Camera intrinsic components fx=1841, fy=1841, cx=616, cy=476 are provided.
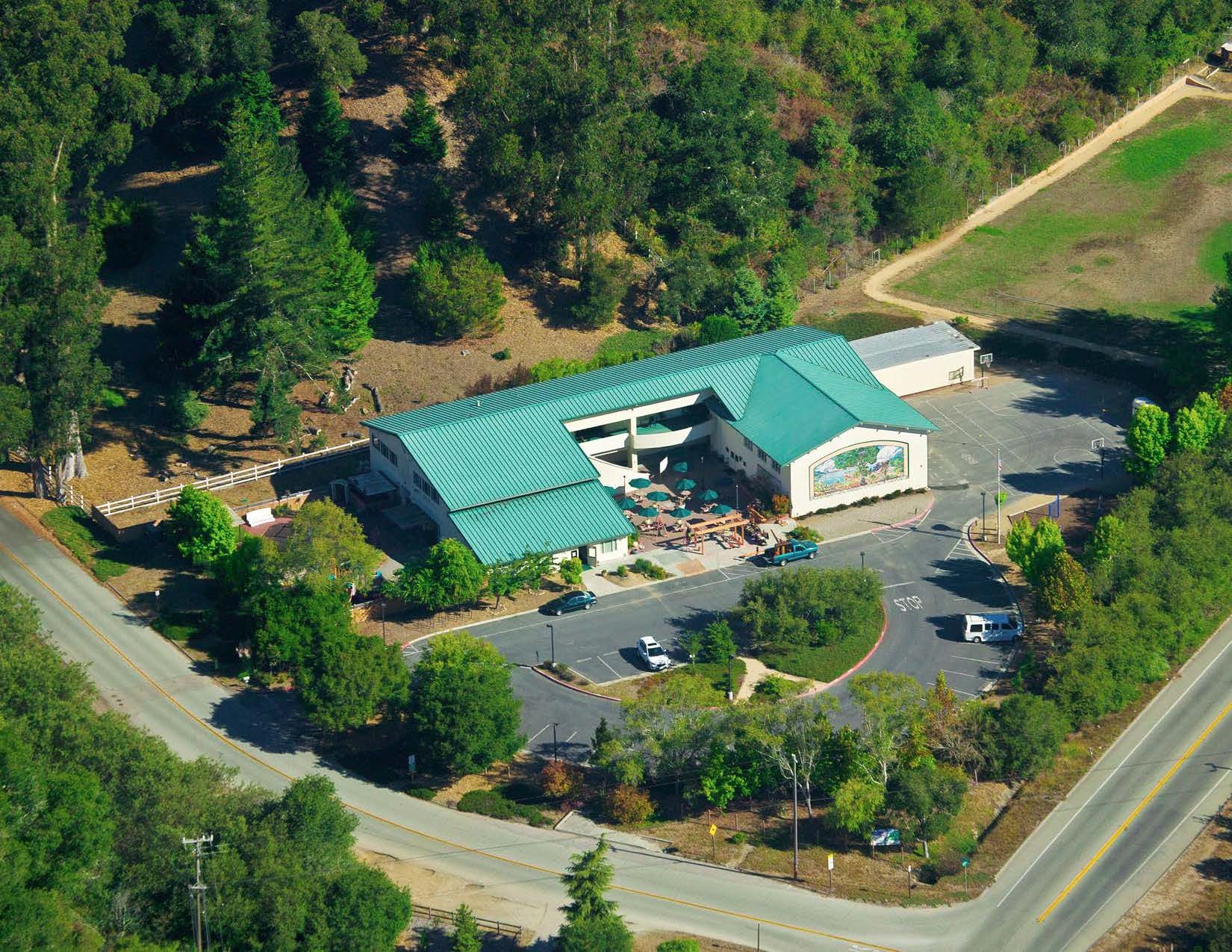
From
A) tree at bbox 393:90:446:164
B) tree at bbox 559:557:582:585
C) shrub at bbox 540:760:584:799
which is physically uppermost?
tree at bbox 393:90:446:164

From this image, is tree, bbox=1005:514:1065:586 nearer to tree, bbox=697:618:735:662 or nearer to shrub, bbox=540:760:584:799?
tree, bbox=697:618:735:662

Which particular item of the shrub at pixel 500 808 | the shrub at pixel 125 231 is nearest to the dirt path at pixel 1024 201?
the shrub at pixel 125 231

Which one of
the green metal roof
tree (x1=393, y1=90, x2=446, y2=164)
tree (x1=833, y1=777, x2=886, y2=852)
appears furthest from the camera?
tree (x1=393, y1=90, x2=446, y2=164)

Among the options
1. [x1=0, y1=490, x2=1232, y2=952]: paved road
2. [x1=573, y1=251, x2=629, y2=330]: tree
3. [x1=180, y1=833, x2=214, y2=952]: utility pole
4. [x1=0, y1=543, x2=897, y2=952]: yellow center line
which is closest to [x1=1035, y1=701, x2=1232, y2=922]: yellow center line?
[x1=0, y1=490, x2=1232, y2=952]: paved road

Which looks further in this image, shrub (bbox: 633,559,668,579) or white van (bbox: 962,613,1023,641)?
shrub (bbox: 633,559,668,579)

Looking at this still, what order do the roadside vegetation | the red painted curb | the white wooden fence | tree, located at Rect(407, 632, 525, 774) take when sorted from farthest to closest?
the white wooden fence → the red painted curb → tree, located at Rect(407, 632, 525, 774) → the roadside vegetation

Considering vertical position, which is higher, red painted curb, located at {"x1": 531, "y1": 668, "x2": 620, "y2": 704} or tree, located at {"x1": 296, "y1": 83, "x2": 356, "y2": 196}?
tree, located at {"x1": 296, "y1": 83, "x2": 356, "y2": 196}

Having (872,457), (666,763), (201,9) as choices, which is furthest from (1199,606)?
(201,9)
